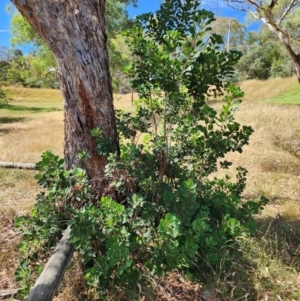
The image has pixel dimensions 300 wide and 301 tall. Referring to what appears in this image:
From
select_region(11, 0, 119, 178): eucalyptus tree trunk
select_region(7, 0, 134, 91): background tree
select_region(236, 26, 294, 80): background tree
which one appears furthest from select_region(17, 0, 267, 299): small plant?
select_region(236, 26, 294, 80): background tree

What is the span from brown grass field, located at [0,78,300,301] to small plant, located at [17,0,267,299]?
282 mm

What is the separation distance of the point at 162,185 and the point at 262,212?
214 cm

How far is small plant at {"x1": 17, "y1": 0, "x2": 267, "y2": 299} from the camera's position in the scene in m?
1.96

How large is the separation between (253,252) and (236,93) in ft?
5.39

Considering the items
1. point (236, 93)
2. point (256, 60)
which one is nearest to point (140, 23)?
point (236, 93)

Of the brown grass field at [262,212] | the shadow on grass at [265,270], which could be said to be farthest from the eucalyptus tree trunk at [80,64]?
the shadow on grass at [265,270]

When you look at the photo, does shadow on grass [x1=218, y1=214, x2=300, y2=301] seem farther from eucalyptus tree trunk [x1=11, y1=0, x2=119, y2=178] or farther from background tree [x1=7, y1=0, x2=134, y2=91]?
background tree [x1=7, y1=0, x2=134, y2=91]

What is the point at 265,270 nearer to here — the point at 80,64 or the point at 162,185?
the point at 162,185

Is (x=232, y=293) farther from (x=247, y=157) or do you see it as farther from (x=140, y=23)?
(x=247, y=157)

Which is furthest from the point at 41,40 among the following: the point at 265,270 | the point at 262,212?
the point at 265,270

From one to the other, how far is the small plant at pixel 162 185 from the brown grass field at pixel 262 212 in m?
0.28

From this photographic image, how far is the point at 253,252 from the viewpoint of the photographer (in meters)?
2.93

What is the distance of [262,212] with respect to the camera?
4.10m

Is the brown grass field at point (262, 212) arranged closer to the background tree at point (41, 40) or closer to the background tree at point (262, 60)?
the background tree at point (41, 40)
